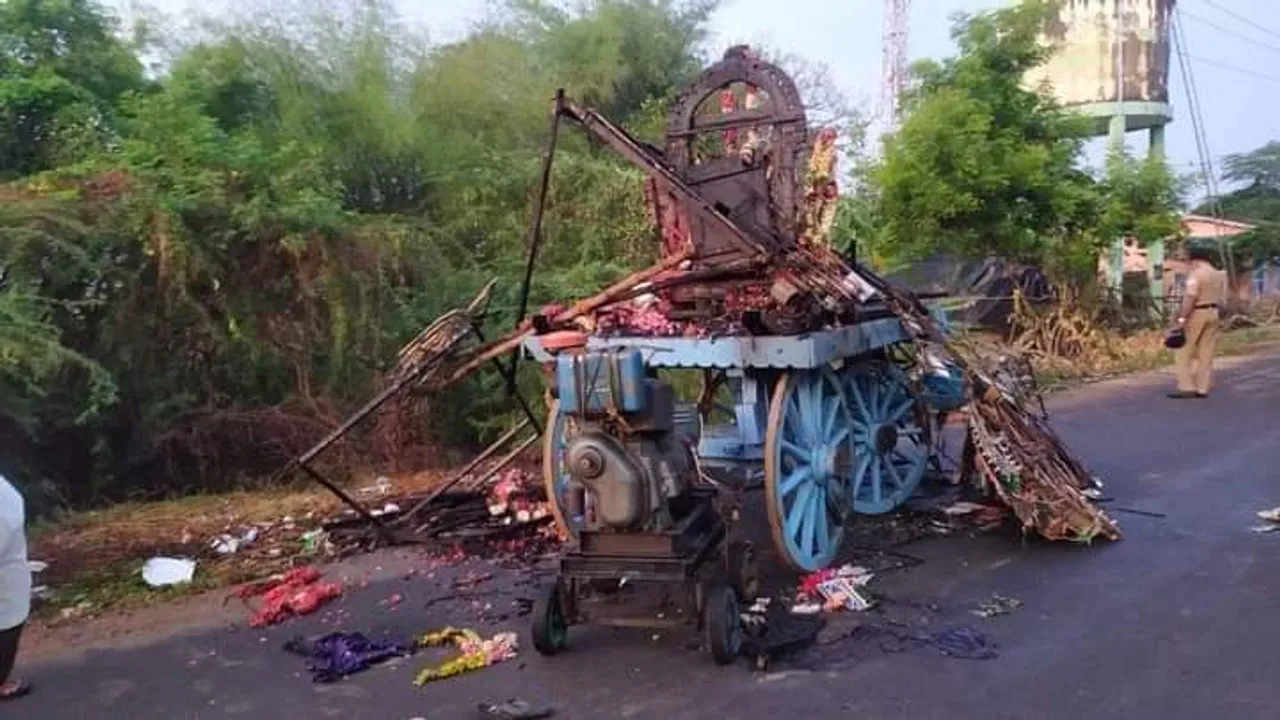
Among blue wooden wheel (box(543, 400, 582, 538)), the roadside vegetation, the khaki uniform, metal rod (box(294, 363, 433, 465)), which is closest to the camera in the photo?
metal rod (box(294, 363, 433, 465))

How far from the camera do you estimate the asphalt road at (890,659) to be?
5.38 metres

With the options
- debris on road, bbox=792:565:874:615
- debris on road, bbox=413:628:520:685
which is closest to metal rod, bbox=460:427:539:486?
debris on road, bbox=413:628:520:685

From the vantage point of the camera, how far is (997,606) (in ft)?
22.1

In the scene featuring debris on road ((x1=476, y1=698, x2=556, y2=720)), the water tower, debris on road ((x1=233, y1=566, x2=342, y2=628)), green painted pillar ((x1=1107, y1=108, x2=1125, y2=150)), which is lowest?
debris on road ((x1=476, y1=698, x2=556, y2=720))

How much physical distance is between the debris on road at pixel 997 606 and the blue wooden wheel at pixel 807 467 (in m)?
1.05

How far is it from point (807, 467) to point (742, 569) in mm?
1188

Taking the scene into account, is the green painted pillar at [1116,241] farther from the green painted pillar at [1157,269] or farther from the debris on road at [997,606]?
the debris on road at [997,606]

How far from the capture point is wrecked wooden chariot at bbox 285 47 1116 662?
6047 millimetres

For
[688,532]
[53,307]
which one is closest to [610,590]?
[688,532]

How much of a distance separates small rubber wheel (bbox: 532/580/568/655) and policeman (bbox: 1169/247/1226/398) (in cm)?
1161

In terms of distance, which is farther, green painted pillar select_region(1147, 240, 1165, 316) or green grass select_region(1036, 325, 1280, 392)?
green painted pillar select_region(1147, 240, 1165, 316)

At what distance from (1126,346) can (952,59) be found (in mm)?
5720

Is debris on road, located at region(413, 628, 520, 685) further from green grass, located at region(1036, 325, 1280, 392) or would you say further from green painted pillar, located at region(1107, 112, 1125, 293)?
green painted pillar, located at region(1107, 112, 1125, 293)

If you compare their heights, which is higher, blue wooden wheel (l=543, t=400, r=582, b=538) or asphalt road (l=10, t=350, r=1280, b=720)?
blue wooden wheel (l=543, t=400, r=582, b=538)
